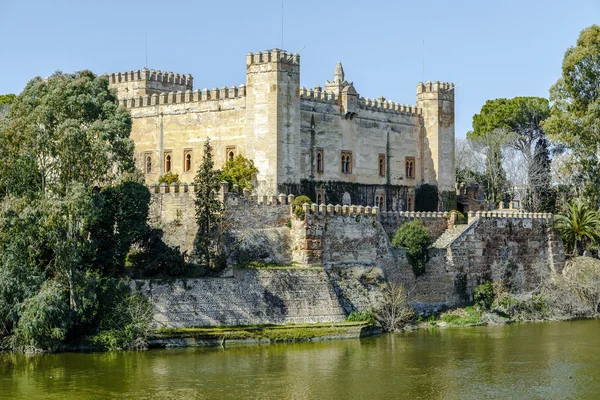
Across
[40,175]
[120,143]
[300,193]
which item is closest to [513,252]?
[300,193]

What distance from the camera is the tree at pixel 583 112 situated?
63.5m

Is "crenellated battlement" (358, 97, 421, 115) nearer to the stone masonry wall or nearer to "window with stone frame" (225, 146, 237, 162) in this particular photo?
"window with stone frame" (225, 146, 237, 162)

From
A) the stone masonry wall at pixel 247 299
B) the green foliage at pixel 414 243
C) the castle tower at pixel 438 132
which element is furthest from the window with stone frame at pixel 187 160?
the castle tower at pixel 438 132

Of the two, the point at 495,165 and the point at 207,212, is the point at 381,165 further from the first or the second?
the point at 207,212

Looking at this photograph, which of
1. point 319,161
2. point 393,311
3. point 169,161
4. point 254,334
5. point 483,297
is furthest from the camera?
point 169,161

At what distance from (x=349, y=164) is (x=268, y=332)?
17.4 meters

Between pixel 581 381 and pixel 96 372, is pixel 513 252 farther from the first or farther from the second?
pixel 96 372

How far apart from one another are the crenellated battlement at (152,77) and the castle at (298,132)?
0.27 feet

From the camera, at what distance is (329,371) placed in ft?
139

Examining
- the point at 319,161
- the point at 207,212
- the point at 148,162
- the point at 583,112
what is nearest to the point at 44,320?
the point at 207,212

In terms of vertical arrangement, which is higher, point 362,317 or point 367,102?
point 367,102

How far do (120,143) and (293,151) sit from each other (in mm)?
10810

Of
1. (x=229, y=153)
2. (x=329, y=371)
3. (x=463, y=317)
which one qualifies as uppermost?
(x=229, y=153)

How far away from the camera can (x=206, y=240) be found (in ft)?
169
